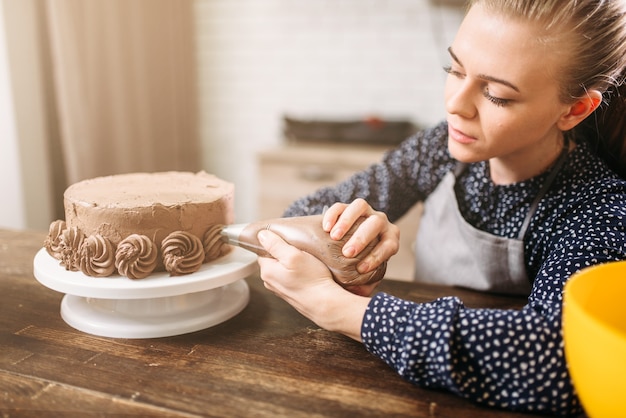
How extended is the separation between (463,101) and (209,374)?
23.7 inches

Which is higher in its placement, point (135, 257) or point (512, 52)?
point (512, 52)

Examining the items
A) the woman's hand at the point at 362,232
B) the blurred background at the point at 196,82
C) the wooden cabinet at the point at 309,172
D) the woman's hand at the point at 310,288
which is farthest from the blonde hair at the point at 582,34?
the blurred background at the point at 196,82

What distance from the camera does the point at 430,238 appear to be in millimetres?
1337

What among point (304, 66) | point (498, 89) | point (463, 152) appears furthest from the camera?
point (304, 66)

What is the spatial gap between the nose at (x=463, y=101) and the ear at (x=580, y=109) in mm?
184

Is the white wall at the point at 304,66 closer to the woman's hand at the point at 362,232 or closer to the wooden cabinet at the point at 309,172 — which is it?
the wooden cabinet at the point at 309,172

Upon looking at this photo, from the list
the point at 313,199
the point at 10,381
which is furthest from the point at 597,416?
the point at 313,199

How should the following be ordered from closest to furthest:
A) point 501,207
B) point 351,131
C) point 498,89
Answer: point 498,89, point 501,207, point 351,131

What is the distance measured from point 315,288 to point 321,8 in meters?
2.46

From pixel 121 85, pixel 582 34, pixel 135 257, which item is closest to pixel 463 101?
pixel 582 34

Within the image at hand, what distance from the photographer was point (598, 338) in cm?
54

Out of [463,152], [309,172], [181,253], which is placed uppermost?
[463,152]

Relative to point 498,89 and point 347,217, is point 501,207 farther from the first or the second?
point 347,217

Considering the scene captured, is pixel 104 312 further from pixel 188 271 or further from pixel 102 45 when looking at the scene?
pixel 102 45
